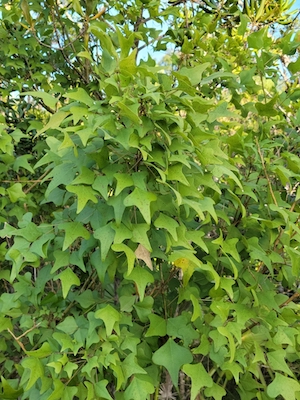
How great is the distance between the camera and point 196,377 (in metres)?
1.19

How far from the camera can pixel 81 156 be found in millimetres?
1124

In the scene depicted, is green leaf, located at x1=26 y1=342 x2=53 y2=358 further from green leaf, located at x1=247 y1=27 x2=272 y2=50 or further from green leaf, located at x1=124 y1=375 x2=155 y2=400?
green leaf, located at x1=247 y1=27 x2=272 y2=50

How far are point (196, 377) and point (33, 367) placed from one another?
1.50 feet

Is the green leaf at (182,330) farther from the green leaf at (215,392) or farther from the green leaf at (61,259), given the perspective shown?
the green leaf at (61,259)

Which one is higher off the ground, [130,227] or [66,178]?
[66,178]

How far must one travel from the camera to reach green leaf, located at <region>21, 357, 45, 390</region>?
3.61 feet

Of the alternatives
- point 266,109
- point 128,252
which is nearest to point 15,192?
point 128,252

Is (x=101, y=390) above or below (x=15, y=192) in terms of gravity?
below

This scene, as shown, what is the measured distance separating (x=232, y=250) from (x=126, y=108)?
548 mm

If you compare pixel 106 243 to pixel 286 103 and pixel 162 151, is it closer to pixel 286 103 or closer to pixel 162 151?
pixel 162 151

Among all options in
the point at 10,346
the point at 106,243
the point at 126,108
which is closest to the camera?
the point at 126,108

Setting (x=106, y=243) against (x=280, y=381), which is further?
(x=280, y=381)

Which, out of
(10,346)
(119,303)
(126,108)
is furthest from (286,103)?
(10,346)

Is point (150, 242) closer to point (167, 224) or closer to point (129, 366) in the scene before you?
point (167, 224)
